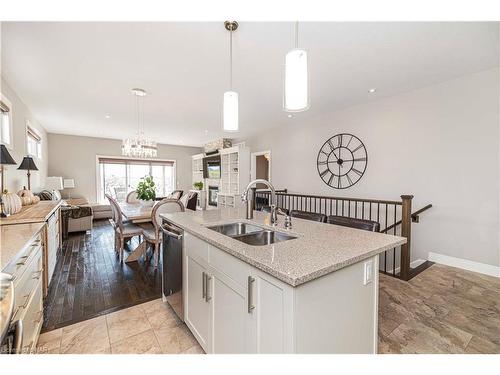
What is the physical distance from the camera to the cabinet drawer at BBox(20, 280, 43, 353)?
1.32 meters

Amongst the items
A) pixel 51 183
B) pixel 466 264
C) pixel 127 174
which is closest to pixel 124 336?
pixel 466 264

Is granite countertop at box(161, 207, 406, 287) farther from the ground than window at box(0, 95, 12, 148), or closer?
closer

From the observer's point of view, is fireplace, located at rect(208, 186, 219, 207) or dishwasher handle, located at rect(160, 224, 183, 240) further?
fireplace, located at rect(208, 186, 219, 207)

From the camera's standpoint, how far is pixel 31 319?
1.47 meters

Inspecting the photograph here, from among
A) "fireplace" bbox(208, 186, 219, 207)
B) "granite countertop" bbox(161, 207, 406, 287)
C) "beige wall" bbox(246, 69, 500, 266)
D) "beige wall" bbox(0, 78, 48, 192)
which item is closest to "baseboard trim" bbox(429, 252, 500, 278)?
"beige wall" bbox(246, 69, 500, 266)

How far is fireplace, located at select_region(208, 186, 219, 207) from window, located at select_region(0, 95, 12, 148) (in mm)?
5014

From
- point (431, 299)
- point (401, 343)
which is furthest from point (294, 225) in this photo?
point (431, 299)

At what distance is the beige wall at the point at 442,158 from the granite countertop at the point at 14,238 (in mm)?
4415

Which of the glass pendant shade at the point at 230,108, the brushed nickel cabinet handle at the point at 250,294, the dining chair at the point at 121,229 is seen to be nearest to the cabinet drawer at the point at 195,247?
the brushed nickel cabinet handle at the point at 250,294

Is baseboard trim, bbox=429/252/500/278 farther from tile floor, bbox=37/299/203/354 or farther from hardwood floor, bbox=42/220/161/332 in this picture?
hardwood floor, bbox=42/220/161/332

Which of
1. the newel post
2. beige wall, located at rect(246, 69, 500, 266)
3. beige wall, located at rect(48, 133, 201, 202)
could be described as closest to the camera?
the newel post

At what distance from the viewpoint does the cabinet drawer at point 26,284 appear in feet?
3.98

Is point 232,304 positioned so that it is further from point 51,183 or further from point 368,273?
point 51,183

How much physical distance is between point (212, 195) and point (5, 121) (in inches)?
208
